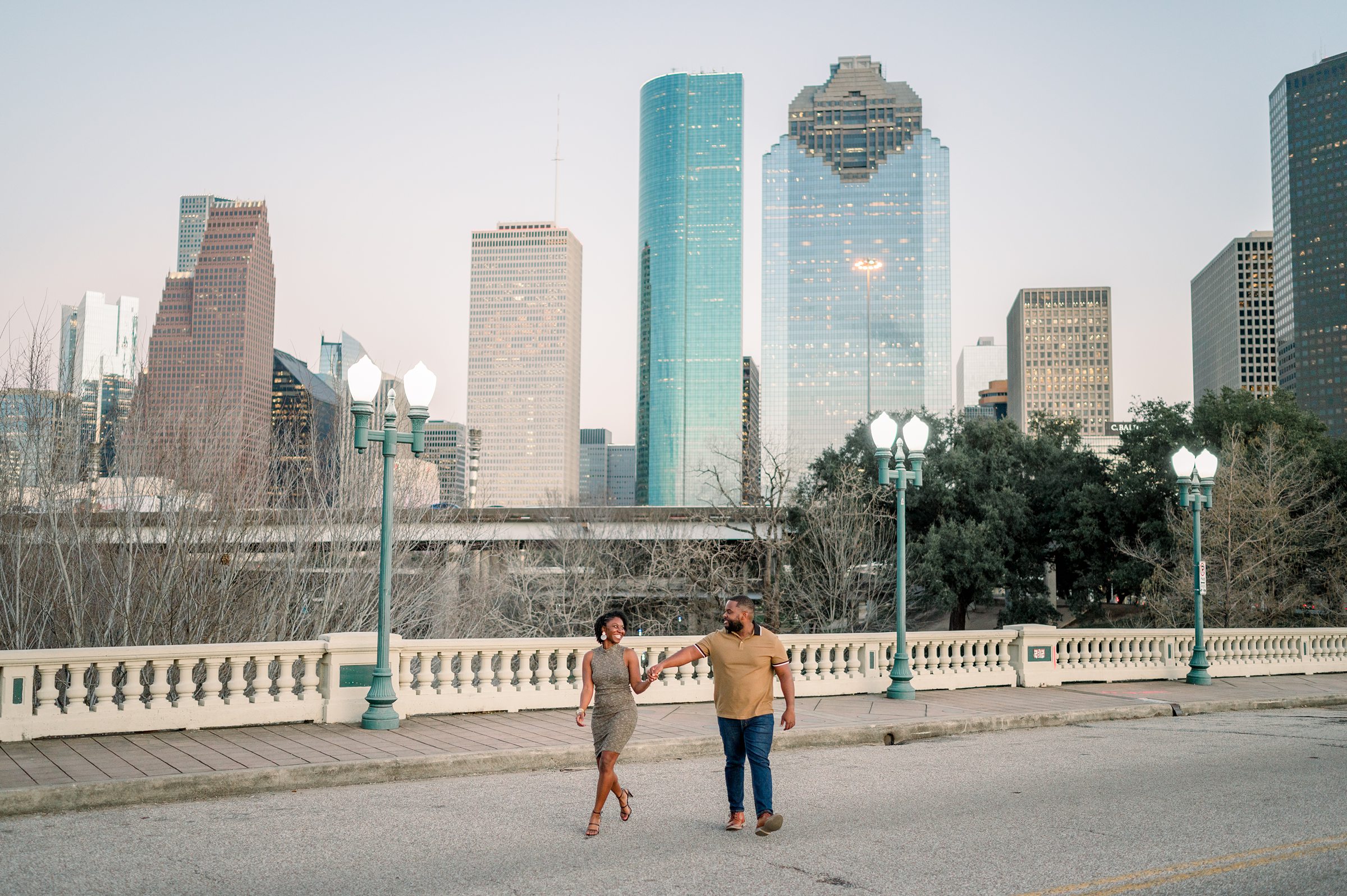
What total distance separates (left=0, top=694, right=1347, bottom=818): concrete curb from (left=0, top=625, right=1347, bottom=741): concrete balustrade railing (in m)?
2.42

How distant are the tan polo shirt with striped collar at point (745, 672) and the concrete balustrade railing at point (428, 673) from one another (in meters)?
5.85

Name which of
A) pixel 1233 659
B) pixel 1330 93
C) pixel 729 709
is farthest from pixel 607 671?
pixel 1330 93

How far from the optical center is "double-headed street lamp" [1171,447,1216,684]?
18672mm

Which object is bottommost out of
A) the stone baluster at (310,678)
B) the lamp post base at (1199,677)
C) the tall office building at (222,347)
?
the lamp post base at (1199,677)

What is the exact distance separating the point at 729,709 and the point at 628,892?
1.55 m

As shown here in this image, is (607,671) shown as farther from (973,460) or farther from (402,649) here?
(973,460)

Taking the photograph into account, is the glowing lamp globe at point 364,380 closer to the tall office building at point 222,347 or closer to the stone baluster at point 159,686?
the stone baluster at point 159,686

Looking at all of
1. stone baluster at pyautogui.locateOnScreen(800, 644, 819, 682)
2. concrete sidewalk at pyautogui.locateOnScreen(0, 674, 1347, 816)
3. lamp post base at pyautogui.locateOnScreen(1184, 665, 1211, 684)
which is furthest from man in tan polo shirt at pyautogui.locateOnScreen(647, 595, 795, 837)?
lamp post base at pyautogui.locateOnScreen(1184, 665, 1211, 684)

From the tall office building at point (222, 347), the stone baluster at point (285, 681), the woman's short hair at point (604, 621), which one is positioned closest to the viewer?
the woman's short hair at point (604, 621)

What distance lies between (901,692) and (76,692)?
411 inches

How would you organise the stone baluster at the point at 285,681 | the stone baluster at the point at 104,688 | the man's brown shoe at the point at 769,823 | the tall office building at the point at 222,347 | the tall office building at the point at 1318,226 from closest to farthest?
the man's brown shoe at the point at 769,823 → the stone baluster at the point at 104,688 → the stone baluster at the point at 285,681 → the tall office building at the point at 222,347 → the tall office building at the point at 1318,226

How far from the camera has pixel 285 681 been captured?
11.1 m

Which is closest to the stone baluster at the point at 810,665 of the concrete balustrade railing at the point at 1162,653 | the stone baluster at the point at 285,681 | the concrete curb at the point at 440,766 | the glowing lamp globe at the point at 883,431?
the concrete curb at the point at 440,766

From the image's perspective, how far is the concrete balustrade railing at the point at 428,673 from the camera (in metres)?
9.97
